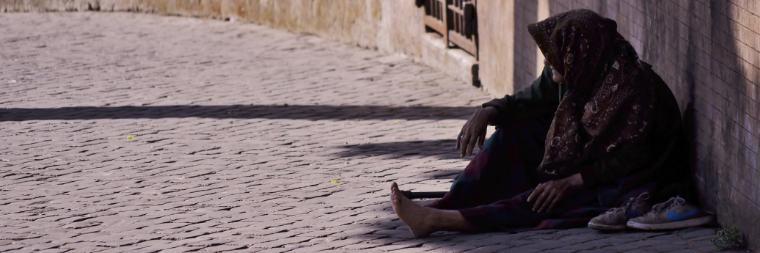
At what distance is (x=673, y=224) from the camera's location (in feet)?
20.1

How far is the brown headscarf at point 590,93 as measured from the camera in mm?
6195

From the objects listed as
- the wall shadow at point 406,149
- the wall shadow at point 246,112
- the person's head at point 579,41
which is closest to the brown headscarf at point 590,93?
the person's head at point 579,41

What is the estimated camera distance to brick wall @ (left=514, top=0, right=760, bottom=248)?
5684 millimetres

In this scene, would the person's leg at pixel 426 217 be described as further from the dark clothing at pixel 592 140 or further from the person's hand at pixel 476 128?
the person's hand at pixel 476 128

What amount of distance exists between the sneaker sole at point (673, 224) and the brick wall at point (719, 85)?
7 cm

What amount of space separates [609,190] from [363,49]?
7.96 meters

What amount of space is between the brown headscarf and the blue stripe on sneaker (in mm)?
315

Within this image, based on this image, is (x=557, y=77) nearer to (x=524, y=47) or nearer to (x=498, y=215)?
(x=498, y=215)

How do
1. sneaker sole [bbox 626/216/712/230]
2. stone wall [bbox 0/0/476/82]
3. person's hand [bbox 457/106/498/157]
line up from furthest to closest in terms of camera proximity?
stone wall [bbox 0/0/476/82], person's hand [bbox 457/106/498/157], sneaker sole [bbox 626/216/712/230]

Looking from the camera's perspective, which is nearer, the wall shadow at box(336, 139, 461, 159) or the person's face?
the person's face

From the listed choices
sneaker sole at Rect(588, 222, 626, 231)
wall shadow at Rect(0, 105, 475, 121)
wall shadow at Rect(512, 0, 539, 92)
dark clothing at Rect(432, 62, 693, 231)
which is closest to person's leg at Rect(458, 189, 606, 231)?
dark clothing at Rect(432, 62, 693, 231)

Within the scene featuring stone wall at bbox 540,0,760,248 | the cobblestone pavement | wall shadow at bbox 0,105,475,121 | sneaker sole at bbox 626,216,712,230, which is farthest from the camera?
wall shadow at bbox 0,105,475,121

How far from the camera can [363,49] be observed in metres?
14.1

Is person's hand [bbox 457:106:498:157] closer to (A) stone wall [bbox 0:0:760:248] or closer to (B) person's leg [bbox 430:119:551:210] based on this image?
(B) person's leg [bbox 430:119:551:210]
